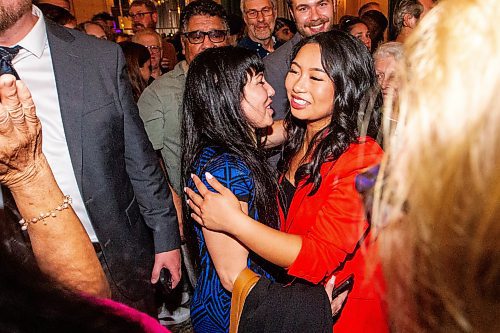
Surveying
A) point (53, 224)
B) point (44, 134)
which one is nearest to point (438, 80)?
point (53, 224)

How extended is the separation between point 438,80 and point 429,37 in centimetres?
5

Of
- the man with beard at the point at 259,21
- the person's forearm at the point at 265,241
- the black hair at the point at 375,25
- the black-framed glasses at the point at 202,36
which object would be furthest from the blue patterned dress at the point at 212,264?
the black hair at the point at 375,25

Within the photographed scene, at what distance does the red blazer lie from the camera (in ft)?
4.54

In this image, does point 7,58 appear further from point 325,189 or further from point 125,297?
point 325,189

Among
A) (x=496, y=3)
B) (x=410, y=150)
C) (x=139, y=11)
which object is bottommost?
(x=410, y=150)

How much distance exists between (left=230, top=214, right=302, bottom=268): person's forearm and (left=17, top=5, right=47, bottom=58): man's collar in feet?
3.37

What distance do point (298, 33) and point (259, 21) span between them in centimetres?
103

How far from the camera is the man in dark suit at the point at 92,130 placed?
1.66 meters

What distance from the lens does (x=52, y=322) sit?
0.50 m

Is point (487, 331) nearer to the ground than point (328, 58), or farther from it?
nearer to the ground

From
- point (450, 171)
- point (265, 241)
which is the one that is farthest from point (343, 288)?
point (450, 171)

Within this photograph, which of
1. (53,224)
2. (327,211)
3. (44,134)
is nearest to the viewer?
(53,224)

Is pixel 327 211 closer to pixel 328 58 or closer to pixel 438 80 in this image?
pixel 328 58

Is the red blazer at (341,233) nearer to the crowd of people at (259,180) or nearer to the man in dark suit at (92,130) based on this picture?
the crowd of people at (259,180)
